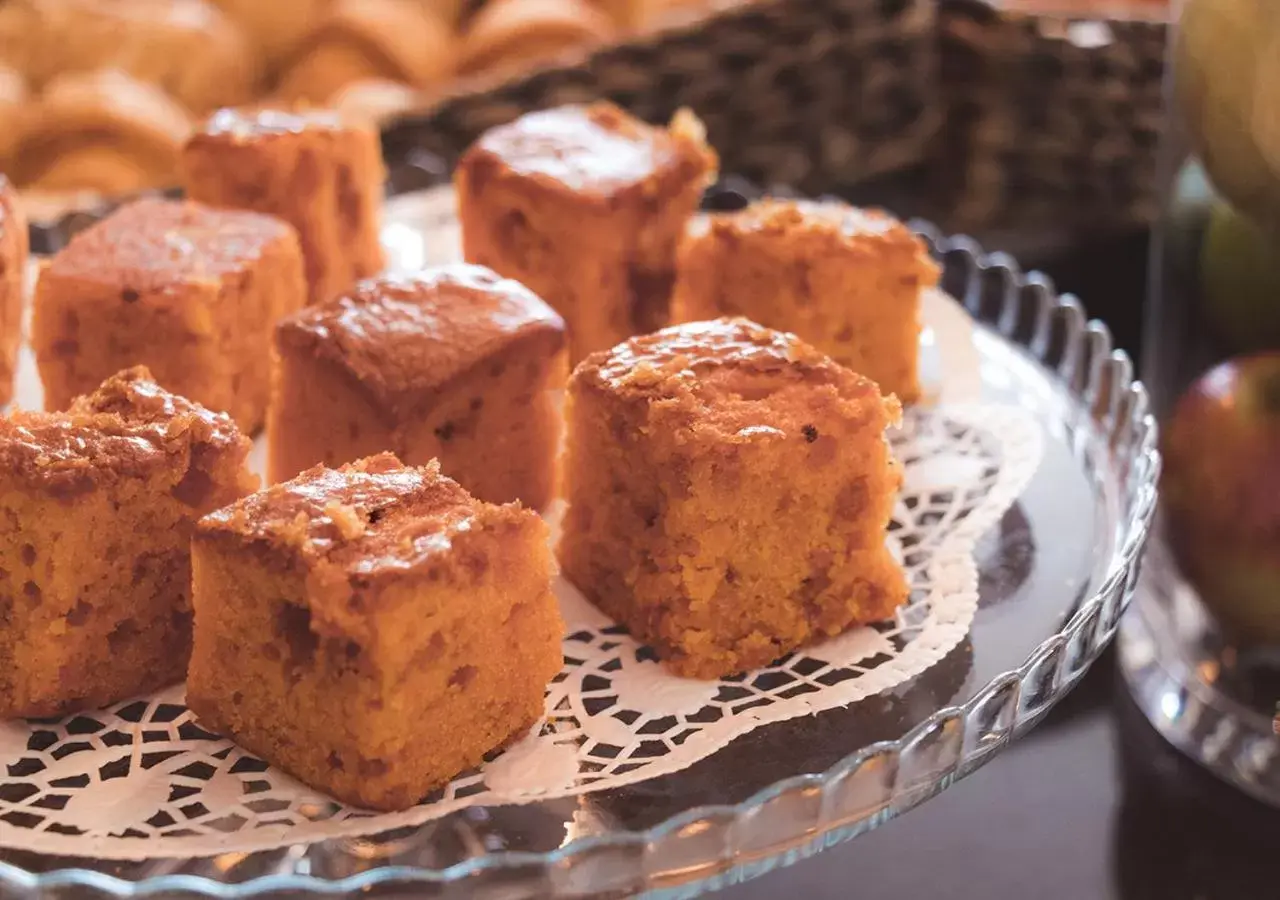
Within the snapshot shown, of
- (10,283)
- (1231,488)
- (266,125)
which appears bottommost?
(1231,488)

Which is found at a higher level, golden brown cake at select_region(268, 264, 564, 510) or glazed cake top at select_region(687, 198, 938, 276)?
glazed cake top at select_region(687, 198, 938, 276)

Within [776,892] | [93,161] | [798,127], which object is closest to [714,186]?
[798,127]

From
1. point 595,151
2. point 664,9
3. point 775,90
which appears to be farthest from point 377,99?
point 595,151

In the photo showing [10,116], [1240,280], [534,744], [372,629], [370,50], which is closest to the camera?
[372,629]

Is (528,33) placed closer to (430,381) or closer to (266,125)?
(266,125)

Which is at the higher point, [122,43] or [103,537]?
[122,43]

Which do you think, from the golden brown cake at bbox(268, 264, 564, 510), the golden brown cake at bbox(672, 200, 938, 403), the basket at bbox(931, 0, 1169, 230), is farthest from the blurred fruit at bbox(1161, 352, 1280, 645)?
the basket at bbox(931, 0, 1169, 230)

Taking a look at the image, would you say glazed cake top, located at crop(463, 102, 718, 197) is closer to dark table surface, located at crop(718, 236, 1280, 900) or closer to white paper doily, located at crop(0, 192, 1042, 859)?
white paper doily, located at crop(0, 192, 1042, 859)
